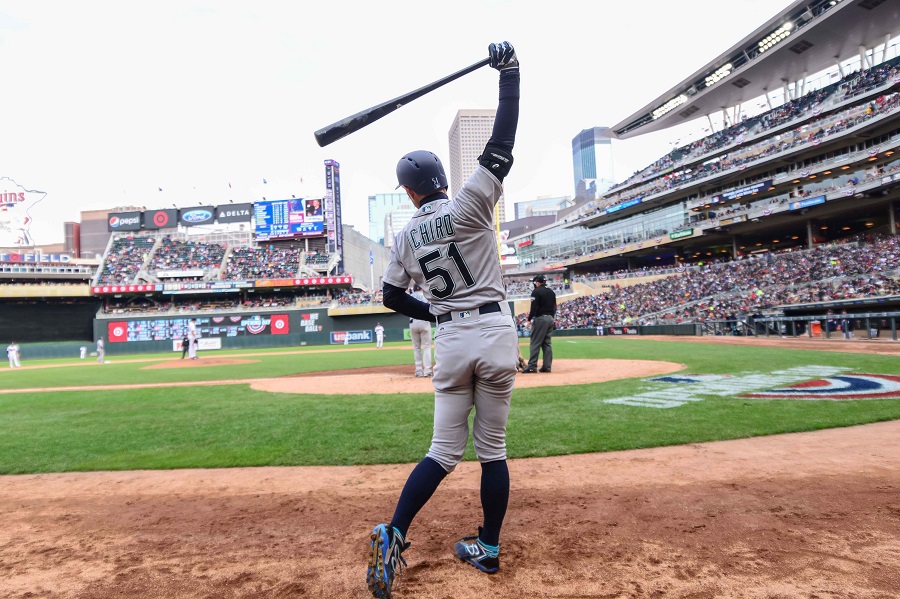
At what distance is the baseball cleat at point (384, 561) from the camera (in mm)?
2293

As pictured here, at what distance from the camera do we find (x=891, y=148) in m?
30.4

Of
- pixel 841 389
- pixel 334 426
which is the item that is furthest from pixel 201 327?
pixel 841 389

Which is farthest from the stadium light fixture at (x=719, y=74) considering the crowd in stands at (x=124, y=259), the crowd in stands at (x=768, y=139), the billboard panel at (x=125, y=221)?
the billboard panel at (x=125, y=221)

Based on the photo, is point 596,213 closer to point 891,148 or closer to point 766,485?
Result: point 891,148

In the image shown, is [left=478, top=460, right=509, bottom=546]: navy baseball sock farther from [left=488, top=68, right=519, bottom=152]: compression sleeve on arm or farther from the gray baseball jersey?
[left=488, top=68, right=519, bottom=152]: compression sleeve on arm

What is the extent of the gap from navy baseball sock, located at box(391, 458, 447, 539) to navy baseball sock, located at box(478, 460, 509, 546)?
23cm

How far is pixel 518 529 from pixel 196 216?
61.5 meters

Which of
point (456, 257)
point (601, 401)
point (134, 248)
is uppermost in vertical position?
point (134, 248)

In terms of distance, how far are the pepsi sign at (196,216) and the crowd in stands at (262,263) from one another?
6708 mm

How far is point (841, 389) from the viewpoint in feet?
26.3

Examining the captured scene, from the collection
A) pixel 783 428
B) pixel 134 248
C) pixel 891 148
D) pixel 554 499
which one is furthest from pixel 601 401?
pixel 134 248

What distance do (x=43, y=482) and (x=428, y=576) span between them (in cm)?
411

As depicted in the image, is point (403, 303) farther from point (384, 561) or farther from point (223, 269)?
point (223, 269)

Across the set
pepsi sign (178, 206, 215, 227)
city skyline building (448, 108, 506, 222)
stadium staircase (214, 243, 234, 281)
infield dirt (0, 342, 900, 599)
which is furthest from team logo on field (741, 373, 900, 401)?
city skyline building (448, 108, 506, 222)
